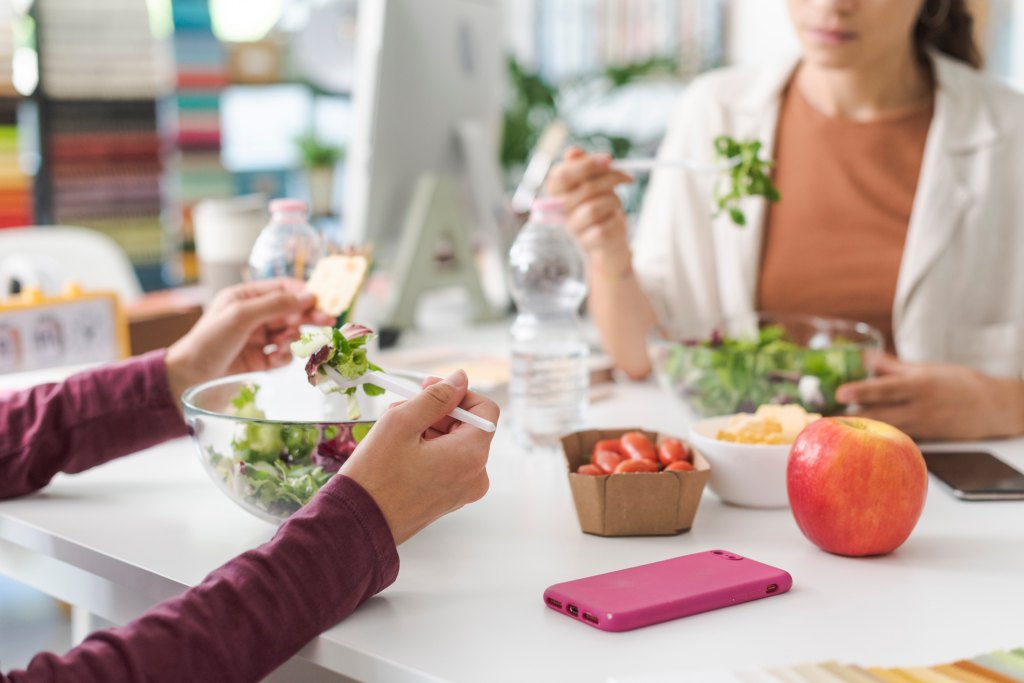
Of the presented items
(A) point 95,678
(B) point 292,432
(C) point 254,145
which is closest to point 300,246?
(B) point 292,432

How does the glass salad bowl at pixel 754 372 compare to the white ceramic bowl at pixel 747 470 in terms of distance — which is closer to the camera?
the white ceramic bowl at pixel 747 470

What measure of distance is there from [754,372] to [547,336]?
0.27 metres

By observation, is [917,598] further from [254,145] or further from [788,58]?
[254,145]

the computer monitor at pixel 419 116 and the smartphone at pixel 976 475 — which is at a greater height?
the computer monitor at pixel 419 116

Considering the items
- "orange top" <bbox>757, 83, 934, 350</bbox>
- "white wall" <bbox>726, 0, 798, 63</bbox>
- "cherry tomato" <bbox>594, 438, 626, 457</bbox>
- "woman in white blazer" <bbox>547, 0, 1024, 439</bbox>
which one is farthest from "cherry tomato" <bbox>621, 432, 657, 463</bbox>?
"white wall" <bbox>726, 0, 798, 63</bbox>

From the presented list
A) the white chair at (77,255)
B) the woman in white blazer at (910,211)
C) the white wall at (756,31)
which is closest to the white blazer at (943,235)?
the woman in white blazer at (910,211)

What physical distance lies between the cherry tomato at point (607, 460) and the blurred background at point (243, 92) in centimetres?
170

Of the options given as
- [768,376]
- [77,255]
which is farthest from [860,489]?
[77,255]

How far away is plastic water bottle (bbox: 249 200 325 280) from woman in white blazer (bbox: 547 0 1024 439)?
1.15 ft

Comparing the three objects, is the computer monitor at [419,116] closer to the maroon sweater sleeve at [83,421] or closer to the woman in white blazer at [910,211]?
the woman in white blazer at [910,211]

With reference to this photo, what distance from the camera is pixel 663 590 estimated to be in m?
0.83

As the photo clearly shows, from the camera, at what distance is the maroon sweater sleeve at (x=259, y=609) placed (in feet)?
2.35

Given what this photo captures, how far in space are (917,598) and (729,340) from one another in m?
0.60

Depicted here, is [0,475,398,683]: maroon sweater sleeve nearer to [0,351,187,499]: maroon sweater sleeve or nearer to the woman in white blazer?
[0,351,187,499]: maroon sweater sleeve
